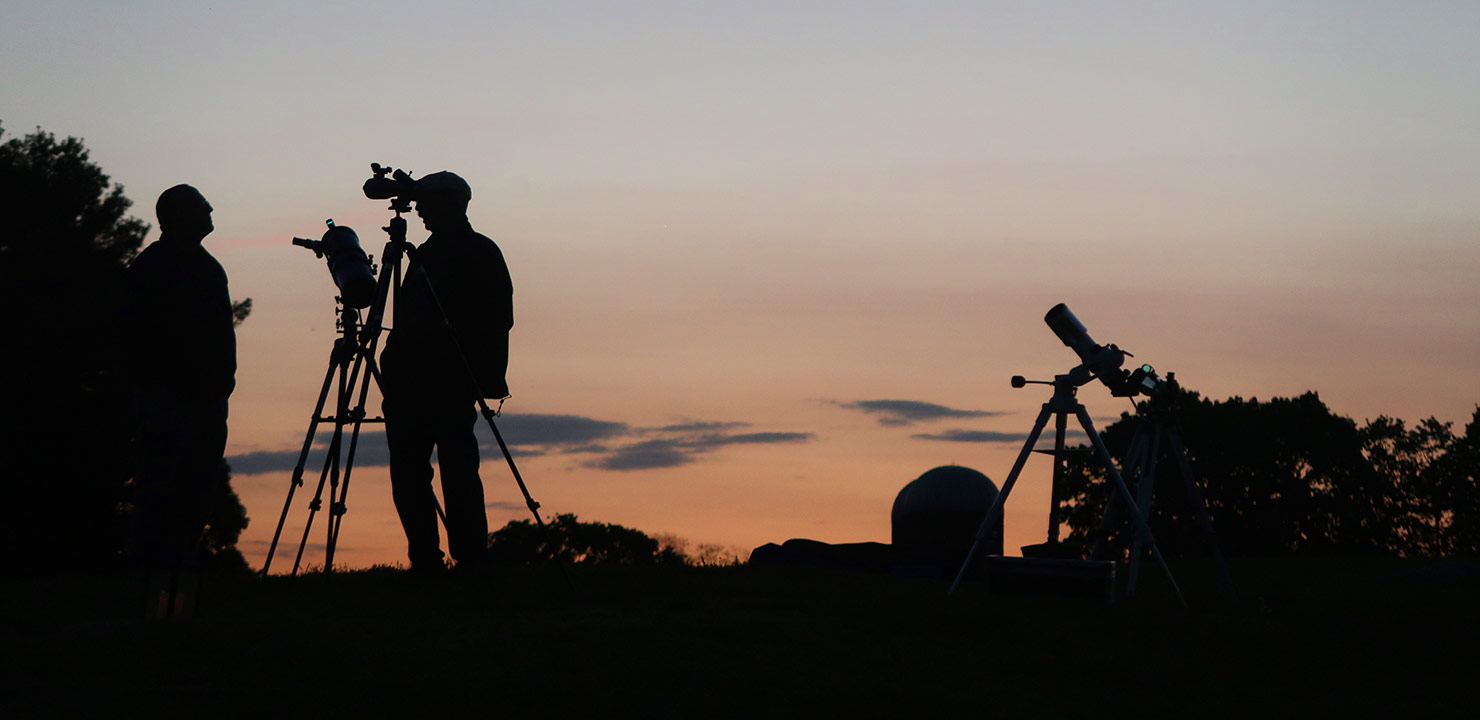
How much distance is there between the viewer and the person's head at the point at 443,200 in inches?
440

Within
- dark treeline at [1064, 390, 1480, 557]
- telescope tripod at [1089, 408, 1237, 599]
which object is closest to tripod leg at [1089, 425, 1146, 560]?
telescope tripod at [1089, 408, 1237, 599]

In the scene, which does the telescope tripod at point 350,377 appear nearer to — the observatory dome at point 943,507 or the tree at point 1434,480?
the observatory dome at point 943,507

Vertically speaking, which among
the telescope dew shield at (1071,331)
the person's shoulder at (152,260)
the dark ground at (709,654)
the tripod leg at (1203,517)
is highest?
the telescope dew shield at (1071,331)

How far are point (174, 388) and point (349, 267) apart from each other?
7.12ft

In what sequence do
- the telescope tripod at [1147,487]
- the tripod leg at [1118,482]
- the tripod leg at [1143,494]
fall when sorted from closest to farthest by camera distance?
the tripod leg at [1118,482]
the telescope tripod at [1147,487]
the tripod leg at [1143,494]

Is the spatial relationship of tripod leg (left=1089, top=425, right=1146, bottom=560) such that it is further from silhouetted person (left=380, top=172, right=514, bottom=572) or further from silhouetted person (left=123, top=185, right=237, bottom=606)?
silhouetted person (left=123, top=185, right=237, bottom=606)

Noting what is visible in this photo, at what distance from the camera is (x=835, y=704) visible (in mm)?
6574

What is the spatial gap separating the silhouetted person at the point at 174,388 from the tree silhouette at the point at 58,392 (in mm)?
24090

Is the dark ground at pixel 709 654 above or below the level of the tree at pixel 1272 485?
below

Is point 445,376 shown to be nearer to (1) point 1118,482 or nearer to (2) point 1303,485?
(1) point 1118,482

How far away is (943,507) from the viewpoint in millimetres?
23906

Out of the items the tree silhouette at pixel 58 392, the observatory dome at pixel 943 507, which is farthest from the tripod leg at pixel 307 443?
the tree silhouette at pixel 58 392

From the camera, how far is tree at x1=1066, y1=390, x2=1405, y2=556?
4850 centimetres

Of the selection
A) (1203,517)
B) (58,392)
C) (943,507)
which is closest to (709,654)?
(1203,517)
